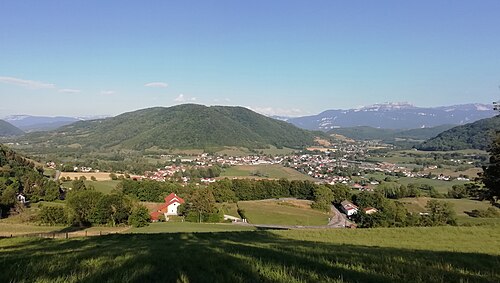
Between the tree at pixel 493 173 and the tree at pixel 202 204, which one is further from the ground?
the tree at pixel 493 173

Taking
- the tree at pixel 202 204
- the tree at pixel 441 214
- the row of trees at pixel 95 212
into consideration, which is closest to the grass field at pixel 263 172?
the tree at pixel 202 204

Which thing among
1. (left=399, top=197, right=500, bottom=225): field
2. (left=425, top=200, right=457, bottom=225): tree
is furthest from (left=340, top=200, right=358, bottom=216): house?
(left=425, top=200, right=457, bottom=225): tree

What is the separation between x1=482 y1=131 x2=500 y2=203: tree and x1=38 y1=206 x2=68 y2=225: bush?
49.8 meters

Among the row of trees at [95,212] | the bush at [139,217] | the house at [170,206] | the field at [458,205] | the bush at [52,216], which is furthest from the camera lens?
the house at [170,206]

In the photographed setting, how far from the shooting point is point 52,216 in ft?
155

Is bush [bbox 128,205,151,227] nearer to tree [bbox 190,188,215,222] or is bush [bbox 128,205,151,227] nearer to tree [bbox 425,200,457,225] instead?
tree [bbox 190,188,215,222]

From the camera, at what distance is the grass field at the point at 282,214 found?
59.7m

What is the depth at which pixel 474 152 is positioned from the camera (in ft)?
554

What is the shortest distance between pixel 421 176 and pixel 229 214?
8310 centimetres

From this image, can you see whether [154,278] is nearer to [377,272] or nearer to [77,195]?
[377,272]

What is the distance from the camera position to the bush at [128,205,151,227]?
4723cm

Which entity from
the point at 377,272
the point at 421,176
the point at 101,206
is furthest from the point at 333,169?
the point at 377,272

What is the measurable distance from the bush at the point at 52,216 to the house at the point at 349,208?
51.6 m

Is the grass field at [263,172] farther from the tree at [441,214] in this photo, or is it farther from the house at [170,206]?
the tree at [441,214]
